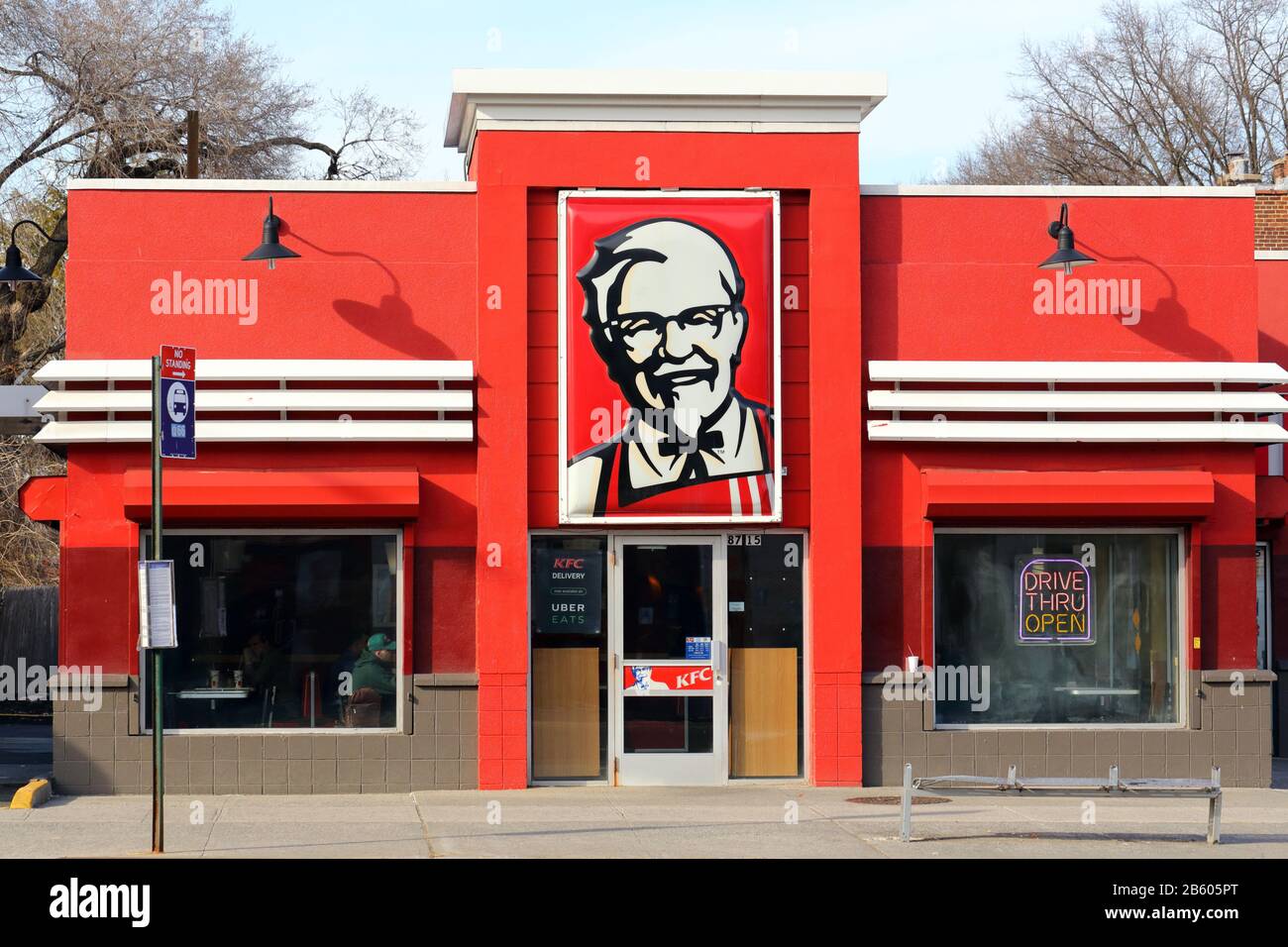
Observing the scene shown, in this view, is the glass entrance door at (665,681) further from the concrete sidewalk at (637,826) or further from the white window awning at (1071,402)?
the white window awning at (1071,402)

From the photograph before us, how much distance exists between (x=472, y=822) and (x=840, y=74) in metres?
8.02

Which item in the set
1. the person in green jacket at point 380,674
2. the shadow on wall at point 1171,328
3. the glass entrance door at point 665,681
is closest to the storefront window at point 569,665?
the glass entrance door at point 665,681

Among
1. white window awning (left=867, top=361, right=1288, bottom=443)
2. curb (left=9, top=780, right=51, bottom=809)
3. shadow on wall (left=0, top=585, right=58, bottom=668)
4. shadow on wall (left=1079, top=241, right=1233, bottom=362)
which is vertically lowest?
curb (left=9, top=780, right=51, bottom=809)

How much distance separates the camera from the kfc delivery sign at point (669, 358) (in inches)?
607

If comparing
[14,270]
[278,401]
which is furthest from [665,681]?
[14,270]

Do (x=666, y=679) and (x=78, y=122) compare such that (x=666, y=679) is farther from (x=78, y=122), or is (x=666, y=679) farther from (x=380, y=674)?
(x=78, y=122)

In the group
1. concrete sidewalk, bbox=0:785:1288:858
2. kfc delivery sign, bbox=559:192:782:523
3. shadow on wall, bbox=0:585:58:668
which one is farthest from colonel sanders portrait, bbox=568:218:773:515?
shadow on wall, bbox=0:585:58:668

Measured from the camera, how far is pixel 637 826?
13.2m

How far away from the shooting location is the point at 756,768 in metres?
15.7

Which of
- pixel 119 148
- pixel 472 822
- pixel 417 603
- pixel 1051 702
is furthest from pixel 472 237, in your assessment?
pixel 119 148

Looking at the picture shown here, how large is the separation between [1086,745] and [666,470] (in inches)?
199

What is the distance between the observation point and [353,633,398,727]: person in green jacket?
15328 mm

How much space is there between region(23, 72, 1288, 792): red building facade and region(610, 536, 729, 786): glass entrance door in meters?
0.03

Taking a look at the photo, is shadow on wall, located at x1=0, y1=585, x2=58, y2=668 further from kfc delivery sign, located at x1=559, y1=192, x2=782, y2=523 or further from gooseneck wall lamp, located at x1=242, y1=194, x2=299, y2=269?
kfc delivery sign, located at x1=559, y1=192, x2=782, y2=523
